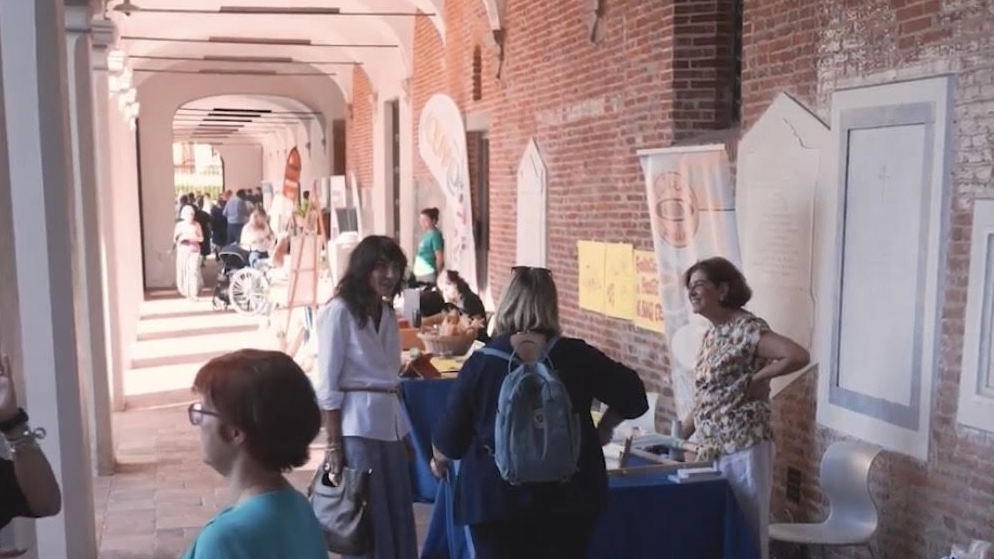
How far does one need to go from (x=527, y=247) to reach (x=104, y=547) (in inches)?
192

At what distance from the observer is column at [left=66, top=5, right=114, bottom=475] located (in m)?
6.25

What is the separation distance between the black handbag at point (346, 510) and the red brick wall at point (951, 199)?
89.0 inches

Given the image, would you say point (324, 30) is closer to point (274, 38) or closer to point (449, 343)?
point (274, 38)

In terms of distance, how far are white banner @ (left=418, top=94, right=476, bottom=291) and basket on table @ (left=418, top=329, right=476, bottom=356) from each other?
4.14 meters

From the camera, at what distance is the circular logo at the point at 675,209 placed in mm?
5852

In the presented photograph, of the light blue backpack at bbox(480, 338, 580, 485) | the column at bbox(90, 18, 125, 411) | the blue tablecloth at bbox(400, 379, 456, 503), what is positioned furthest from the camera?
the column at bbox(90, 18, 125, 411)

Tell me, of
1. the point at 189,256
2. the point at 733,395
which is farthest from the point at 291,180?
the point at 733,395

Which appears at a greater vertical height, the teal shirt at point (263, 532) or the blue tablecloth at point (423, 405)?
the teal shirt at point (263, 532)

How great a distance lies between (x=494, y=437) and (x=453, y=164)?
7.84 meters

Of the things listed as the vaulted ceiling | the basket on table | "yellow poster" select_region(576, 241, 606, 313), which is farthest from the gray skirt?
the vaulted ceiling

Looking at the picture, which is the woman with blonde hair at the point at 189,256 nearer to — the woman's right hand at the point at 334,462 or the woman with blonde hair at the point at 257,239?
the woman with blonde hair at the point at 257,239

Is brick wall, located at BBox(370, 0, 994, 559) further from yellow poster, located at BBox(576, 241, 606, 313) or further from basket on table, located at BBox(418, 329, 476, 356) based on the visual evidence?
basket on table, located at BBox(418, 329, 476, 356)

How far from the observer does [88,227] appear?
6.55 metres

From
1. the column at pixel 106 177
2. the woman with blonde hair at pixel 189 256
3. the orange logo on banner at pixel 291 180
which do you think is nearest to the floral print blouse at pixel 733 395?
the column at pixel 106 177
